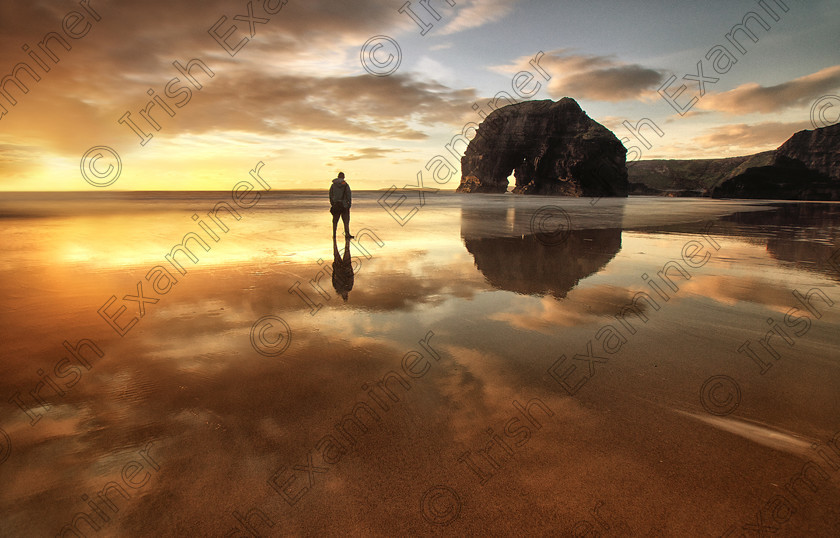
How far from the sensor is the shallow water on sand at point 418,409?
195 cm

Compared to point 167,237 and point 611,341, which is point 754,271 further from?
point 167,237

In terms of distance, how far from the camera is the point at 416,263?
332 inches

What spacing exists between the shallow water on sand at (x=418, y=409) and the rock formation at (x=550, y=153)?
8622cm

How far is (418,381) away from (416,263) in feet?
17.4

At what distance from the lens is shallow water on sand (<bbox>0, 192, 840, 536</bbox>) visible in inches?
76.7

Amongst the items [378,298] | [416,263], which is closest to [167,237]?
[416,263]

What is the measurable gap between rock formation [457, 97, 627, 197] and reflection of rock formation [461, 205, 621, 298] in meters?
78.7

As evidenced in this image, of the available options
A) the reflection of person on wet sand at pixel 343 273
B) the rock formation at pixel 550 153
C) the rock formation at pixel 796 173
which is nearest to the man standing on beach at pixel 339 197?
the reflection of person on wet sand at pixel 343 273

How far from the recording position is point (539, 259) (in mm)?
8797

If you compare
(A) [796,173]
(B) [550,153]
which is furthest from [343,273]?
(A) [796,173]

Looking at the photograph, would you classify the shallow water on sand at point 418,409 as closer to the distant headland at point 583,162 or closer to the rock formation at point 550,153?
the rock formation at point 550,153

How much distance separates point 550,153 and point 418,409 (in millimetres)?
97155

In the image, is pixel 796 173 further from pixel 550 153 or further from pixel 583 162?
pixel 550 153

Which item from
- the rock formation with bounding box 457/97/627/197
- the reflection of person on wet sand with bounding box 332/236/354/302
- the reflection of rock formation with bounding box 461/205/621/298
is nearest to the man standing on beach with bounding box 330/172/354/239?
the reflection of person on wet sand with bounding box 332/236/354/302
